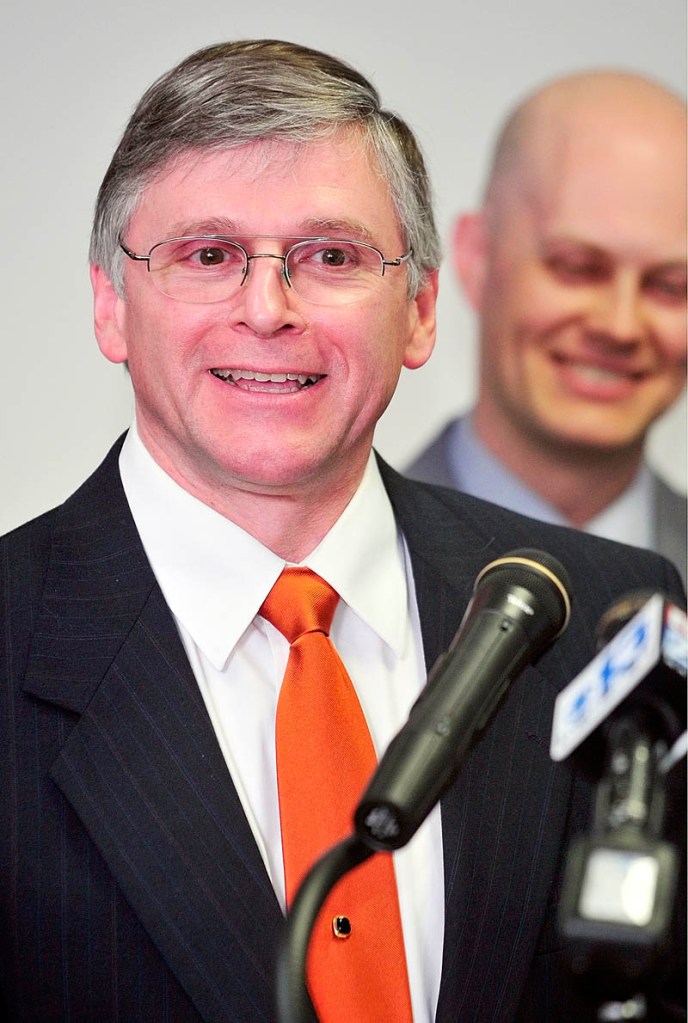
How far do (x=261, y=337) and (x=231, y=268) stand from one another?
11 cm

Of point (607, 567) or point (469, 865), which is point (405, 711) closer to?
point (469, 865)

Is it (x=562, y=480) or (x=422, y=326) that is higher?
(x=422, y=326)

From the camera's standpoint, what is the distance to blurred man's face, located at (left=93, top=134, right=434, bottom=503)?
1.85 m

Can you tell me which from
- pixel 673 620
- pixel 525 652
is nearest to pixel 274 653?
pixel 525 652

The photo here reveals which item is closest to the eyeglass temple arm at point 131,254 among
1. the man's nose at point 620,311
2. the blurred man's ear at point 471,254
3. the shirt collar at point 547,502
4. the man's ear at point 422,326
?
the man's ear at point 422,326

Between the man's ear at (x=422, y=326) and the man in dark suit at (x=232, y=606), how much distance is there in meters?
0.04

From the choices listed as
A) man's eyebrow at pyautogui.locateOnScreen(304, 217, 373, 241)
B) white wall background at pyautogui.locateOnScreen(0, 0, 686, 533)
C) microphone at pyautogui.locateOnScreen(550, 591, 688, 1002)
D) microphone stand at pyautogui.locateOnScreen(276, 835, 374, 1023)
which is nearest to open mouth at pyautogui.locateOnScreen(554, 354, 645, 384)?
white wall background at pyautogui.locateOnScreen(0, 0, 686, 533)

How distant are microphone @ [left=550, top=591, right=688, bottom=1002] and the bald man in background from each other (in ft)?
5.52

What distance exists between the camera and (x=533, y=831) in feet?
6.03

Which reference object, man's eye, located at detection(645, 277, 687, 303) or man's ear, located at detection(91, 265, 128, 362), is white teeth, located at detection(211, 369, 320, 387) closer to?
man's ear, located at detection(91, 265, 128, 362)

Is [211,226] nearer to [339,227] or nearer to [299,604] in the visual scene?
[339,227]

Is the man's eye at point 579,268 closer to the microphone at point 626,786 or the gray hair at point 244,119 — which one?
the gray hair at point 244,119

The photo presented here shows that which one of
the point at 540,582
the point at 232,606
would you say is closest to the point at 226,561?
the point at 232,606

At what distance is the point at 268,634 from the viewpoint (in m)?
1.87
